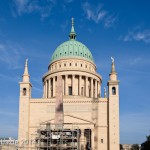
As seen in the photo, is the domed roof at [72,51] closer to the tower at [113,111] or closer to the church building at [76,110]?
the church building at [76,110]

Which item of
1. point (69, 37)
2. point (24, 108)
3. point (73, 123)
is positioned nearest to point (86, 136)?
point (73, 123)

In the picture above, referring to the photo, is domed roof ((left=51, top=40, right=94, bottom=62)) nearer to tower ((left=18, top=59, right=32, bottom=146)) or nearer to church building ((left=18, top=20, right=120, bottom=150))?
church building ((left=18, top=20, right=120, bottom=150))

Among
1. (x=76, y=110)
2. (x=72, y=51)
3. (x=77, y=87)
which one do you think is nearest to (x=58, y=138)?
(x=76, y=110)

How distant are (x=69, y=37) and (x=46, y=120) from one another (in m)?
29.3

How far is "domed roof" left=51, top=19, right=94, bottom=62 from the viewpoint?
71.8m

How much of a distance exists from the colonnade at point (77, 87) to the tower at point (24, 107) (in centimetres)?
827

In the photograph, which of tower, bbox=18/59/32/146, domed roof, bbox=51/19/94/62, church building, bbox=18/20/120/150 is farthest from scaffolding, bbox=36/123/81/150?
domed roof, bbox=51/19/94/62

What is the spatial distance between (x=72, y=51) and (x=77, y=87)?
925cm

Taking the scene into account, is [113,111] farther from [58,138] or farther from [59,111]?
[58,138]

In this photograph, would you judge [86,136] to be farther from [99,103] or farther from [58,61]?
[58,61]

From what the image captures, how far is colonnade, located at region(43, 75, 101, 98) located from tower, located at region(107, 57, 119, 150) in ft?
28.8

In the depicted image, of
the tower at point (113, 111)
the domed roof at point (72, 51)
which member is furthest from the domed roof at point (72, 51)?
the tower at point (113, 111)

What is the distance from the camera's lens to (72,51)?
2835 inches

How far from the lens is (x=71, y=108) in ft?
195
